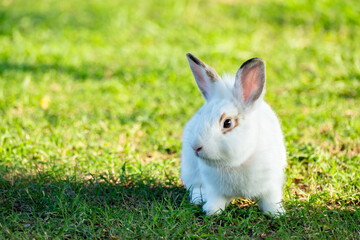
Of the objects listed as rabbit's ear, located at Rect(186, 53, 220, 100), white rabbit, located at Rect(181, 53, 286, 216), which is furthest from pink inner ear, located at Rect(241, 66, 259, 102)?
rabbit's ear, located at Rect(186, 53, 220, 100)

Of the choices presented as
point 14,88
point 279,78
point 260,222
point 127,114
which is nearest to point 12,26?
point 14,88

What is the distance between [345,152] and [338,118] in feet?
2.47

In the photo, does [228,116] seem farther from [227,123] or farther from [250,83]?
[250,83]

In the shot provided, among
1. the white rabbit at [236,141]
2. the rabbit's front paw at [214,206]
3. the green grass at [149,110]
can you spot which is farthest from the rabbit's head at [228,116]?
the green grass at [149,110]

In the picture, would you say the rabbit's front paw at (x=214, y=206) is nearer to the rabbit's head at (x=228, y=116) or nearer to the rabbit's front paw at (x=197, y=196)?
the rabbit's front paw at (x=197, y=196)

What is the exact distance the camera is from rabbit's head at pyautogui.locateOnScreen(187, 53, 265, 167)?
2850 mm

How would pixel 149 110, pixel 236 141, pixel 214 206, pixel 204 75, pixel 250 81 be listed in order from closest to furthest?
pixel 236 141, pixel 250 81, pixel 204 75, pixel 214 206, pixel 149 110

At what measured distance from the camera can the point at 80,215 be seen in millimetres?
3182

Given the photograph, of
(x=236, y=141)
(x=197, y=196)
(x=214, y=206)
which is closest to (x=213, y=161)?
(x=236, y=141)

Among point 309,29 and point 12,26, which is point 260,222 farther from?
point 12,26

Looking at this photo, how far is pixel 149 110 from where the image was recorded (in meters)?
5.48

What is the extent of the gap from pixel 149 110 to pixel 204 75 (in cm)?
237

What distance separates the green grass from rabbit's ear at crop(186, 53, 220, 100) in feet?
2.53

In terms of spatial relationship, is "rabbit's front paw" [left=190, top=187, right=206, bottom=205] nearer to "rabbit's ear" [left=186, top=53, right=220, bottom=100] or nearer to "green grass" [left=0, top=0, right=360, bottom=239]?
"green grass" [left=0, top=0, right=360, bottom=239]
